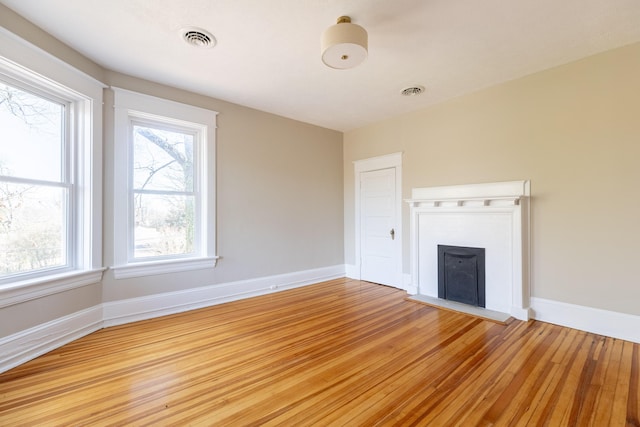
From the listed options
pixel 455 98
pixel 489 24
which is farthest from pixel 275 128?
pixel 489 24

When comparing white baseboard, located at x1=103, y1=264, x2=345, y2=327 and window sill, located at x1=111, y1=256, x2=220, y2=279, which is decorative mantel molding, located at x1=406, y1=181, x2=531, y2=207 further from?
window sill, located at x1=111, y1=256, x2=220, y2=279

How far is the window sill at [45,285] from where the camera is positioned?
2.13 metres

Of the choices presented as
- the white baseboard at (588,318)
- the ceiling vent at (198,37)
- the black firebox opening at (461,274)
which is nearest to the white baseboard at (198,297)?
A: the black firebox opening at (461,274)

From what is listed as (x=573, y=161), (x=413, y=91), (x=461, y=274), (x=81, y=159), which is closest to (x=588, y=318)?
(x=461, y=274)

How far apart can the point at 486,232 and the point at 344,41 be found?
105 inches

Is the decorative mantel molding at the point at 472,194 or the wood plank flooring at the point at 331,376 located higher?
the decorative mantel molding at the point at 472,194

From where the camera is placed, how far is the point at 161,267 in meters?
3.27

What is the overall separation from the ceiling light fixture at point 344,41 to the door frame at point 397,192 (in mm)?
2361

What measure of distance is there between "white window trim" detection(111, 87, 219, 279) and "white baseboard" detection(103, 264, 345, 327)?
30 cm

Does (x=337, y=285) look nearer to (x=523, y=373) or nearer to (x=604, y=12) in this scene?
(x=523, y=373)

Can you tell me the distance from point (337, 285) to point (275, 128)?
2711 millimetres

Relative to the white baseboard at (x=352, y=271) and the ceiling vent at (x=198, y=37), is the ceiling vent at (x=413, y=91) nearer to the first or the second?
the ceiling vent at (x=198, y=37)

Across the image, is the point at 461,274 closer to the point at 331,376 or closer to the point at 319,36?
the point at 331,376

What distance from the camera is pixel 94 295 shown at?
285cm
